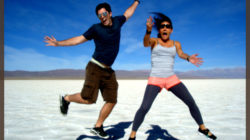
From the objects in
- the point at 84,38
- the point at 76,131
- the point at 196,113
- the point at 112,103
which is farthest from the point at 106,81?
the point at 196,113

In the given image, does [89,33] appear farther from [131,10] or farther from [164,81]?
[164,81]

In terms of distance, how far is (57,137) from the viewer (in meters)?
3.19

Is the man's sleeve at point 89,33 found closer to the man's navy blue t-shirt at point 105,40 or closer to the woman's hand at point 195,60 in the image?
the man's navy blue t-shirt at point 105,40

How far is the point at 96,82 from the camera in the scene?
2.96 metres

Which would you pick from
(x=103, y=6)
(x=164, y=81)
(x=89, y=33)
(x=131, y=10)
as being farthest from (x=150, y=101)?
(x=131, y=10)

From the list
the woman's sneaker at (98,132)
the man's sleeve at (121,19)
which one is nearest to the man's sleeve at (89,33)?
the man's sleeve at (121,19)

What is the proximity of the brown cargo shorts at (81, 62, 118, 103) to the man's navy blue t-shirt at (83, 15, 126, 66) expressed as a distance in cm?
14

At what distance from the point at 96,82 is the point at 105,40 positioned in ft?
2.10

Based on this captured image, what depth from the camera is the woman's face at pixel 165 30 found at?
2.93 meters

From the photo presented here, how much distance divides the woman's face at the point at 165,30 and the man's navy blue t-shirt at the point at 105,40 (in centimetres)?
66

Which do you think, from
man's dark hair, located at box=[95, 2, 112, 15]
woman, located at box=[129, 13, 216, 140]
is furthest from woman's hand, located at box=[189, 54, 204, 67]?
man's dark hair, located at box=[95, 2, 112, 15]

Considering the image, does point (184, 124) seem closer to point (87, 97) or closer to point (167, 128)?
point (167, 128)

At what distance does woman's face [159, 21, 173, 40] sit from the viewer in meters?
2.93

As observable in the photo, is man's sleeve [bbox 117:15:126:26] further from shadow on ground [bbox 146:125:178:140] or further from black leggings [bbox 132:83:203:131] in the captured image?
shadow on ground [bbox 146:125:178:140]
